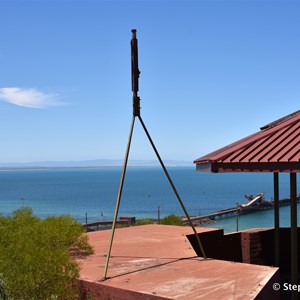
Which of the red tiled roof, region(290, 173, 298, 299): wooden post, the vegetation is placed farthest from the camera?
region(290, 173, 298, 299): wooden post

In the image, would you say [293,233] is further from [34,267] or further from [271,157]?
[34,267]

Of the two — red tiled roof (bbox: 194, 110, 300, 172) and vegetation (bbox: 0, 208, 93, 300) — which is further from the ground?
red tiled roof (bbox: 194, 110, 300, 172)

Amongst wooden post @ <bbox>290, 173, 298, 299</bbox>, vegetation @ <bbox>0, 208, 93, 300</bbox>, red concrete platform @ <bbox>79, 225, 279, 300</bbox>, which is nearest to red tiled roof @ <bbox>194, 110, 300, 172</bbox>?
wooden post @ <bbox>290, 173, 298, 299</bbox>

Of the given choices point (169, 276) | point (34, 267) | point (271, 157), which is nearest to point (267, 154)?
point (271, 157)

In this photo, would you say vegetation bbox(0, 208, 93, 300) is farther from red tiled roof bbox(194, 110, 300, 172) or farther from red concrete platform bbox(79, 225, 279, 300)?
red tiled roof bbox(194, 110, 300, 172)

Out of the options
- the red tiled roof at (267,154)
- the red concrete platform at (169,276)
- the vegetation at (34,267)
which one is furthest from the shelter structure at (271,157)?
the vegetation at (34,267)

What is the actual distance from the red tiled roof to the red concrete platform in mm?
1466

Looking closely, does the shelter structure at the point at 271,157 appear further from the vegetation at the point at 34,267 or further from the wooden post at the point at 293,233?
the vegetation at the point at 34,267

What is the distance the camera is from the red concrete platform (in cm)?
562

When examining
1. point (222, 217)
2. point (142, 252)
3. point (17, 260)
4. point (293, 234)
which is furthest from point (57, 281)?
point (222, 217)

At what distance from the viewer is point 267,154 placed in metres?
6.44

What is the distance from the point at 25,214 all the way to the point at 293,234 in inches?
181

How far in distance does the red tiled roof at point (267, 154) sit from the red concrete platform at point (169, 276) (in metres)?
1.47

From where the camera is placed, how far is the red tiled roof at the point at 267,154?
19.9 feet
